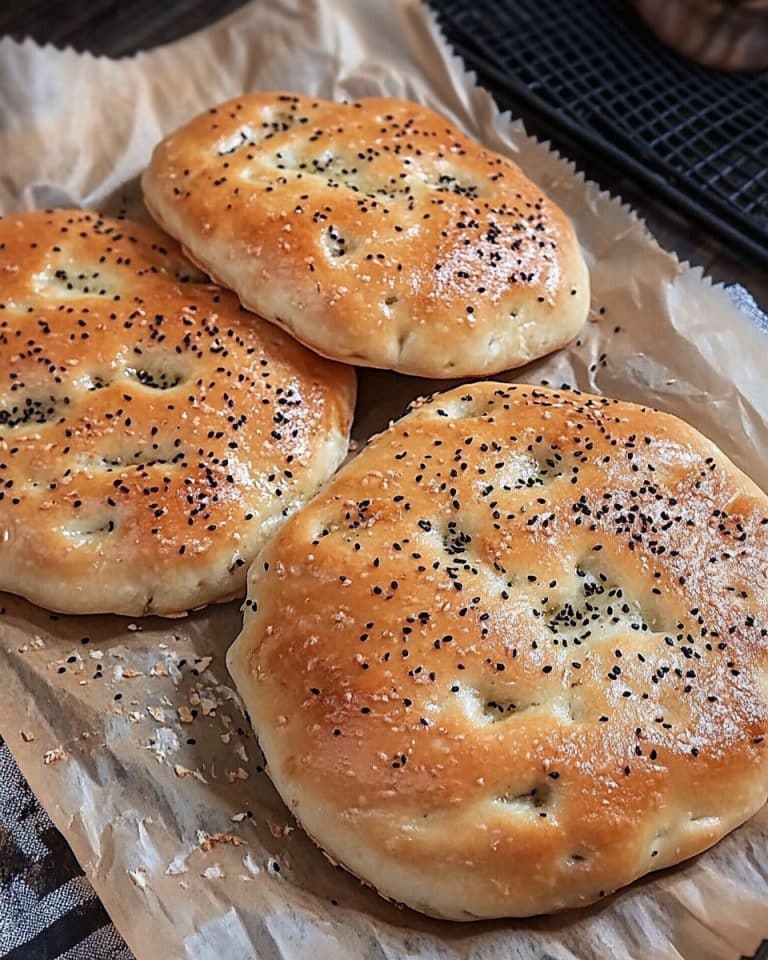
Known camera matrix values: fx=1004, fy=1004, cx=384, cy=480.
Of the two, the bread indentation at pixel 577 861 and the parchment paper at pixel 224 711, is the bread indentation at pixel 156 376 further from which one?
the bread indentation at pixel 577 861

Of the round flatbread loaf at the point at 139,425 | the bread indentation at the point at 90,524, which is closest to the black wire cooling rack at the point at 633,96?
the round flatbread loaf at the point at 139,425

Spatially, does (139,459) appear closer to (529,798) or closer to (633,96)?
(529,798)

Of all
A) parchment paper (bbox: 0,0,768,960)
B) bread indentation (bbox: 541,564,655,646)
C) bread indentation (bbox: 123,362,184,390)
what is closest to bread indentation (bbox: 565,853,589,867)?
parchment paper (bbox: 0,0,768,960)

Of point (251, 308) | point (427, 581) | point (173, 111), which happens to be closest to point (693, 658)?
point (427, 581)

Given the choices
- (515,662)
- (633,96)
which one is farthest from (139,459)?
(633,96)

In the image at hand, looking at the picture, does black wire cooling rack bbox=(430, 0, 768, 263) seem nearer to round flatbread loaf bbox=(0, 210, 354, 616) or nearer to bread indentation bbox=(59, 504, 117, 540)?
round flatbread loaf bbox=(0, 210, 354, 616)

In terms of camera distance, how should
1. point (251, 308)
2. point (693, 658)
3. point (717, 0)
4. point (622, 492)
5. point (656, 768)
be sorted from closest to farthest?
point (656, 768) → point (693, 658) → point (622, 492) → point (251, 308) → point (717, 0)

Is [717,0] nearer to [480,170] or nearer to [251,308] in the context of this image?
[480,170]
